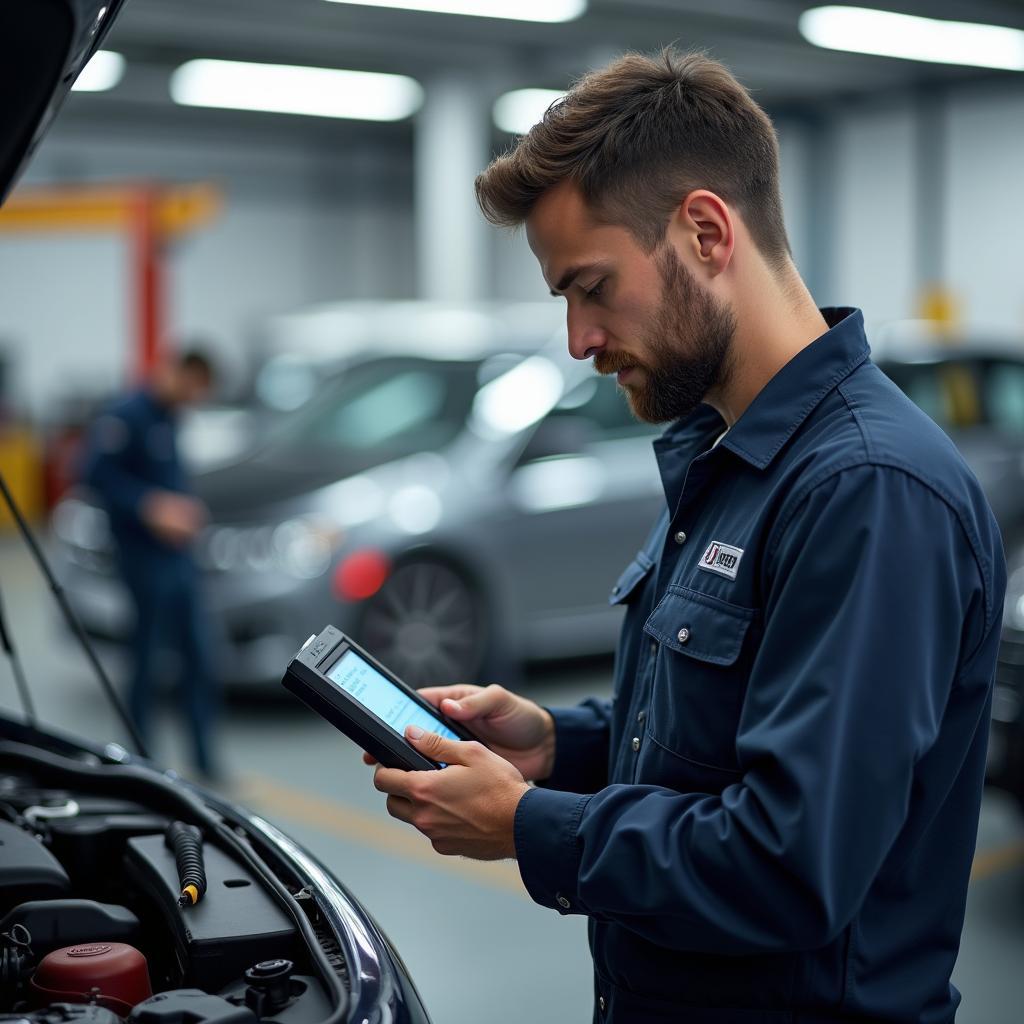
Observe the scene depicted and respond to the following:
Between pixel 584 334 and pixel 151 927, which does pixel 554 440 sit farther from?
pixel 584 334

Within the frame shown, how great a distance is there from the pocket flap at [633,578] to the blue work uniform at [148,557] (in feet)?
11.1

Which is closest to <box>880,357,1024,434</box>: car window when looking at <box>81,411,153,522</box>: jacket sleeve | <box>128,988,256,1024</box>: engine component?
<box>81,411,153,522</box>: jacket sleeve

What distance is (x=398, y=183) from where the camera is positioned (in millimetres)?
20812

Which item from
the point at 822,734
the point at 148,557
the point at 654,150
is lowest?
the point at 148,557

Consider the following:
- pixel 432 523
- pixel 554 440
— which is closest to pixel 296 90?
pixel 554 440

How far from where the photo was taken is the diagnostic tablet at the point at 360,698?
4.88ft

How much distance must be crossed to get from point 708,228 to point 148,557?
3.91m

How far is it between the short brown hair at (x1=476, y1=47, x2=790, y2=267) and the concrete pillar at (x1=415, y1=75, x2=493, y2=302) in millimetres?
11986

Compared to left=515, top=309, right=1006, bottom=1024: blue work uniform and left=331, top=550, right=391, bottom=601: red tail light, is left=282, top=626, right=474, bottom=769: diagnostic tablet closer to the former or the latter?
left=515, top=309, right=1006, bottom=1024: blue work uniform

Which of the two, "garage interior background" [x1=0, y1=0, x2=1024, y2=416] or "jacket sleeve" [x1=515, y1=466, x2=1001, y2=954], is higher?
"garage interior background" [x1=0, y1=0, x2=1024, y2=416]

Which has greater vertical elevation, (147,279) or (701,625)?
(147,279)

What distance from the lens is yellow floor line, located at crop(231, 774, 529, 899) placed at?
156 inches

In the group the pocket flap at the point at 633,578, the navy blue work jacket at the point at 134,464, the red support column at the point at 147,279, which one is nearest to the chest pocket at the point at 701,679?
the pocket flap at the point at 633,578

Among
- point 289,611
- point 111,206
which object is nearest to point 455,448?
point 289,611
